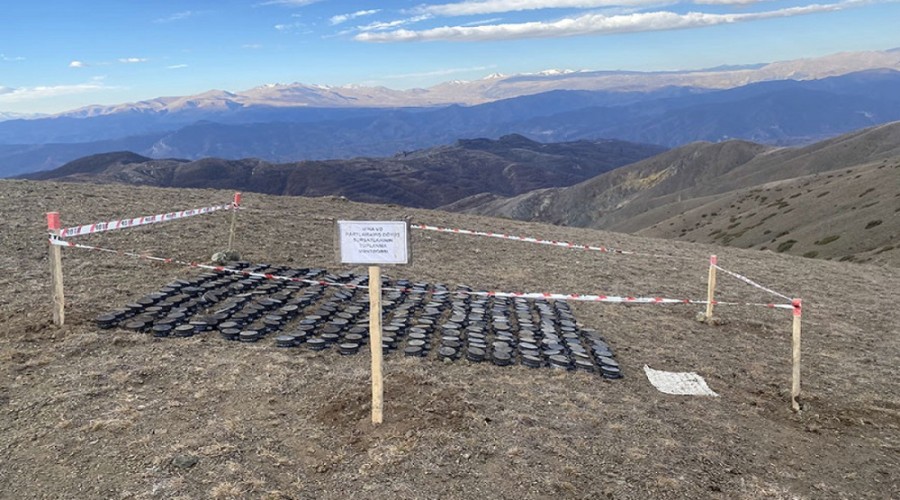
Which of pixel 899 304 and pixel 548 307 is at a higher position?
pixel 548 307

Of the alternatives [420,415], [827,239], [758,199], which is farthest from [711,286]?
[758,199]

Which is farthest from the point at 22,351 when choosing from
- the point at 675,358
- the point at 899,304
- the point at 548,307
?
the point at 899,304

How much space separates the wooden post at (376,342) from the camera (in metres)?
7.21

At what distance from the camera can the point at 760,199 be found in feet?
251

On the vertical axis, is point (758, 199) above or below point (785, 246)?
above

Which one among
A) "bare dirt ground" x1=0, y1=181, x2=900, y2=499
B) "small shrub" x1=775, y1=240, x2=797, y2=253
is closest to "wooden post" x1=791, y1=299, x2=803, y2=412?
"bare dirt ground" x1=0, y1=181, x2=900, y2=499

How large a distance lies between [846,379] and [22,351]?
14522 mm

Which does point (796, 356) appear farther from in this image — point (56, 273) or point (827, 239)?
point (827, 239)

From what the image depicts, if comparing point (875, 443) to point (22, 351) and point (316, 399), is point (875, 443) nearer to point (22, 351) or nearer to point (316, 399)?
point (316, 399)

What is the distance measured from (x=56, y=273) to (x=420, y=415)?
22.9 feet

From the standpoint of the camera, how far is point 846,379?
10648 mm

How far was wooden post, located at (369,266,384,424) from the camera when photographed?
7.21 meters

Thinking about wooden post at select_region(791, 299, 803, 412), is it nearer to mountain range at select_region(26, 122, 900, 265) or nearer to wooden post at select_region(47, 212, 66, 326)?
wooden post at select_region(47, 212, 66, 326)

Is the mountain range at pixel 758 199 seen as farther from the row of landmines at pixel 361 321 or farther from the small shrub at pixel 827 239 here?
the row of landmines at pixel 361 321
